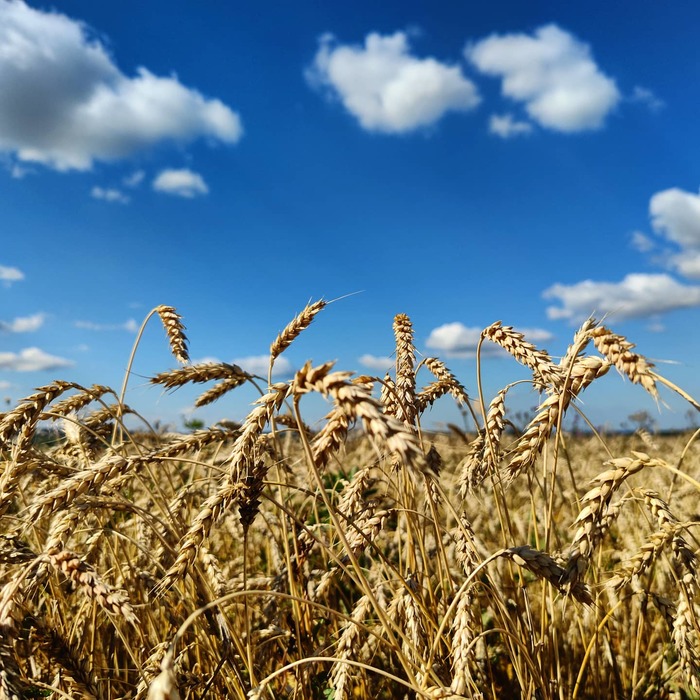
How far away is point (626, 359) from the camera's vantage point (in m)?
2.07

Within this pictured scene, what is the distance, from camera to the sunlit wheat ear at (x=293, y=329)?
9.52 feet

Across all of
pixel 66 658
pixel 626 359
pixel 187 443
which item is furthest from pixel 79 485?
pixel 626 359

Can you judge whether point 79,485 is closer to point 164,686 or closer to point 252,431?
point 252,431

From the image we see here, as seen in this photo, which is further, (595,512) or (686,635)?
(686,635)

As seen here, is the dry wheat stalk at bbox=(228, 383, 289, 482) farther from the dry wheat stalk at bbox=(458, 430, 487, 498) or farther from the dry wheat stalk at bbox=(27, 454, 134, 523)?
the dry wheat stalk at bbox=(458, 430, 487, 498)

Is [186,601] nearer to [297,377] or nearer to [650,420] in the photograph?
[297,377]

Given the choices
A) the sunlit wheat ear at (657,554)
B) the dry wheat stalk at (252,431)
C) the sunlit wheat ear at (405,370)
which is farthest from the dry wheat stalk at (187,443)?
the sunlit wheat ear at (657,554)

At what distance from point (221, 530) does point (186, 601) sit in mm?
1925

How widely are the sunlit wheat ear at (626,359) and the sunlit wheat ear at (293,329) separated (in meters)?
1.30

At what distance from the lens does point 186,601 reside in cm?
314

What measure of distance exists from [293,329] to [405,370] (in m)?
0.58

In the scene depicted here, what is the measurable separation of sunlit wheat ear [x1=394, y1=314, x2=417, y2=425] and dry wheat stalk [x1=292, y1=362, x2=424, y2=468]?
0.83 m

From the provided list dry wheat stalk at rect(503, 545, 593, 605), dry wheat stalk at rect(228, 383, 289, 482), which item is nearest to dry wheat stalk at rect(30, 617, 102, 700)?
dry wheat stalk at rect(228, 383, 289, 482)

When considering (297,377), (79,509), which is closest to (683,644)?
(297,377)
